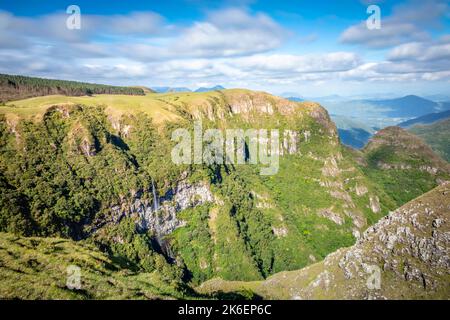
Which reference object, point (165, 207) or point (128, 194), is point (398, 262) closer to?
point (128, 194)

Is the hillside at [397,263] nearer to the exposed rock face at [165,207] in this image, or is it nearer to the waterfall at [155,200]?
the exposed rock face at [165,207]

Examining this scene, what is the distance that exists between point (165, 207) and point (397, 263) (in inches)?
4901

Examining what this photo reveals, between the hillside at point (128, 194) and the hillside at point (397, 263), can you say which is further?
the hillside at point (128, 194)

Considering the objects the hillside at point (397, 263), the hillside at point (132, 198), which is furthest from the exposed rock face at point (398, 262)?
the hillside at point (132, 198)

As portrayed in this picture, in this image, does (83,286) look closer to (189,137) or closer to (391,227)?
(391,227)

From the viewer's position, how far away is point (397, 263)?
5891 centimetres

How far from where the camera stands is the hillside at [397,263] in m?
54.2

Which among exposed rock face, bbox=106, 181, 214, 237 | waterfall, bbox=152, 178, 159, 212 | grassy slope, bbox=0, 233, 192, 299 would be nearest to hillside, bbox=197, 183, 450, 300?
grassy slope, bbox=0, 233, 192, 299

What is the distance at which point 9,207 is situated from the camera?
99500 millimetres

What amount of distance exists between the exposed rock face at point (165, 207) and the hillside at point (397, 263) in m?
94.2

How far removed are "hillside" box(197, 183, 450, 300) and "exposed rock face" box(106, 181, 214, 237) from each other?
309 feet

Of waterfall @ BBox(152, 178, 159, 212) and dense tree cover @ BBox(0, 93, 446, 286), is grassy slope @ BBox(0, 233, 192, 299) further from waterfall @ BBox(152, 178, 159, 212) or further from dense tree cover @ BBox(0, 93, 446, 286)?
waterfall @ BBox(152, 178, 159, 212)

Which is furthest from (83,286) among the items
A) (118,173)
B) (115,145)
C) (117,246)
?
(115,145)
